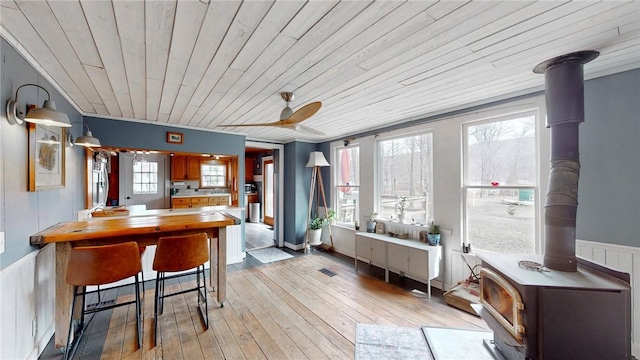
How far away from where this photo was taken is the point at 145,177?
20.5ft

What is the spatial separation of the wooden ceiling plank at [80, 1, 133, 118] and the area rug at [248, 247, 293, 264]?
335 centimetres

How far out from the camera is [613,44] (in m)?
1.66

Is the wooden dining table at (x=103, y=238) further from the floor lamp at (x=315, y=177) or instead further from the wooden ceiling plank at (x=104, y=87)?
the floor lamp at (x=315, y=177)

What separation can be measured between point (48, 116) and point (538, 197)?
14.4 ft

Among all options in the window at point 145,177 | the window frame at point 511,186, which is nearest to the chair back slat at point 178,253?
the window frame at point 511,186

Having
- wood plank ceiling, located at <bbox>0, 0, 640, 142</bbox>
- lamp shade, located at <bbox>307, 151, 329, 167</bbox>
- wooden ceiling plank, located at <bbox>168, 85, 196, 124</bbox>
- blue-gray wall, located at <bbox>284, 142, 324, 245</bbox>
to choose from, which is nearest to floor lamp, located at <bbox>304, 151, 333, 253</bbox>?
lamp shade, located at <bbox>307, 151, 329, 167</bbox>

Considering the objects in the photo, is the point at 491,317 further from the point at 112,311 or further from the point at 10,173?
the point at 112,311

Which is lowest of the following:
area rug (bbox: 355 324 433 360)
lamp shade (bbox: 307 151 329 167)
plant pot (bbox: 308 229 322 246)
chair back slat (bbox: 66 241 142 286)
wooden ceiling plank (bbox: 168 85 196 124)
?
area rug (bbox: 355 324 433 360)

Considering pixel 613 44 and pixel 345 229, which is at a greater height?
pixel 613 44

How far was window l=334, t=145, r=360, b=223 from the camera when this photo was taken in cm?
480

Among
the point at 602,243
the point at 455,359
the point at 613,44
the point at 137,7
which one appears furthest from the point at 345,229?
the point at 137,7

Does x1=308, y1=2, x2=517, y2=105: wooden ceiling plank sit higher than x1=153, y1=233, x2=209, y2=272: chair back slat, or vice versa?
x1=308, y1=2, x2=517, y2=105: wooden ceiling plank

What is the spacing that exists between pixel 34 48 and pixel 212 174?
576 centimetres

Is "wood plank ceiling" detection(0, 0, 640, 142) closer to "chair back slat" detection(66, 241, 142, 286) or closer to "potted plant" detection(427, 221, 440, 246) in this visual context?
"chair back slat" detection(66, 241, 142, 286)
